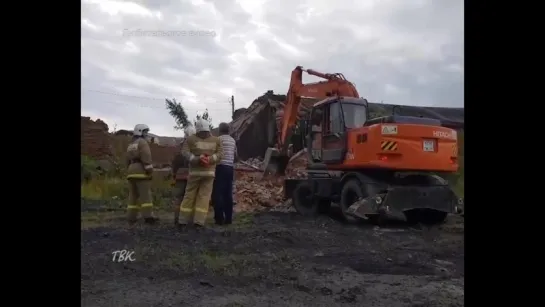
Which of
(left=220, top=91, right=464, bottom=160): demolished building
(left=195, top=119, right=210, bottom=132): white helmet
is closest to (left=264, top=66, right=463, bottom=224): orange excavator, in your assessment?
(left=220, top=91, right=464, bottom=160): demolished building

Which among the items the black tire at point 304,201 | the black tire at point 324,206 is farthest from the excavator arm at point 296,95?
the black tire at point 324,206

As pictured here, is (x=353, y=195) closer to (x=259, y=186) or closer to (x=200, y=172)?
(x=259, y=186)

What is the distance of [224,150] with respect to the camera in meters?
5.62

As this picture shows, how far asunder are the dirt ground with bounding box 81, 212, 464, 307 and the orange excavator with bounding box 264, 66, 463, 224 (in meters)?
0.53

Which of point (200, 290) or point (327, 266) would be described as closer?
point (200, 290)

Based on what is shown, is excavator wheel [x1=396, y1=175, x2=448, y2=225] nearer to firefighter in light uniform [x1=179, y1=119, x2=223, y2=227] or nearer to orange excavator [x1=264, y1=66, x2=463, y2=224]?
orange excavator [x1=264, y1=66, x2=463, y2=224]

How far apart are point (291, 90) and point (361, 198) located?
63.3 inches

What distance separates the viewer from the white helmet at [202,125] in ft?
17.0

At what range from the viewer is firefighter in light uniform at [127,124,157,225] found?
16.4 feet

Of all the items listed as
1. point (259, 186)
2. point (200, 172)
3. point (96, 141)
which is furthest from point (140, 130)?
point (259, 186)

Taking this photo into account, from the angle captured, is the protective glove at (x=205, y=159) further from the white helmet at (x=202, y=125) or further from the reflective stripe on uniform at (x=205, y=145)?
the white helmet at (x=202, y=125)
